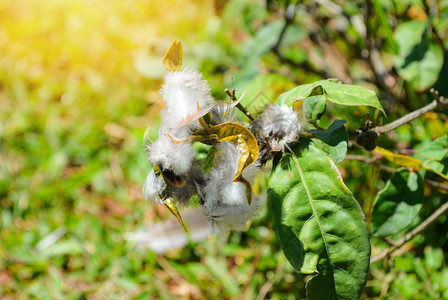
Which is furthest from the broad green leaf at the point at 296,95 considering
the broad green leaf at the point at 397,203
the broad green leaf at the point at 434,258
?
the broad green leaf at the point at 434,258

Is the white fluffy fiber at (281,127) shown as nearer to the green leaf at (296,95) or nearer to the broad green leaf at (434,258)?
the green leaf at (296,95)

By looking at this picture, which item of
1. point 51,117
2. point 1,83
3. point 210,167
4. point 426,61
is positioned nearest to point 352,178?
point 426,61

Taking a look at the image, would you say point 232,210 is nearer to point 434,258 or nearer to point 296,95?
point 296,95

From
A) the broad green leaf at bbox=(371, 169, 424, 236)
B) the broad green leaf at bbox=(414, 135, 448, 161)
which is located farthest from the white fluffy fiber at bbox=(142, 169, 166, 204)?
the broad green leaf at bbox=(414, 135, 448, 161)

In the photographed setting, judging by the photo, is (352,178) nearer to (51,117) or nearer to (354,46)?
(354,46)

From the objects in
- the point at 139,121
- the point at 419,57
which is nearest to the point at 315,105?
the point at 419,57

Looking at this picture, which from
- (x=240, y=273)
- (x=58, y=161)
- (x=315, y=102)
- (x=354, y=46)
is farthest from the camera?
(x=58, y=161)
